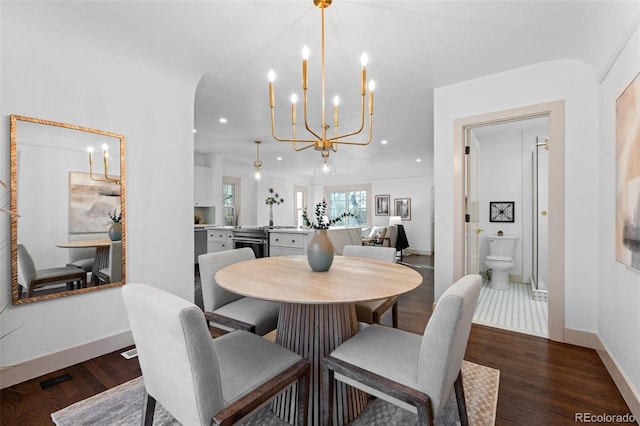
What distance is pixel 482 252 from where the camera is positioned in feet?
15.8

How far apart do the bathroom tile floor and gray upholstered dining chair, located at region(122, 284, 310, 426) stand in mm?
2051

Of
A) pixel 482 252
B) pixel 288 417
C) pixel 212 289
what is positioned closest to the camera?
pixel 288 417

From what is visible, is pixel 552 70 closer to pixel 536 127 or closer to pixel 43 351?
pixel 536 127

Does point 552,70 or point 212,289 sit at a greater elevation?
point 552,70

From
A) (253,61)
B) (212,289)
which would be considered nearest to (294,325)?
(212,289)

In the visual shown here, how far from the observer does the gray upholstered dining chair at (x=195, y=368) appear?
0.95m

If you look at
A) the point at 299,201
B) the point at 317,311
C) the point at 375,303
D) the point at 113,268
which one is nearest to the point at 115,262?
the point at 113,268

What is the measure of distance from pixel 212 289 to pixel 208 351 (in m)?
1.07

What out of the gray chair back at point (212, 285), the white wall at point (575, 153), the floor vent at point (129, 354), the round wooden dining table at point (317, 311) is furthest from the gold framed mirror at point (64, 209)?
the white wall at point (575, 153)

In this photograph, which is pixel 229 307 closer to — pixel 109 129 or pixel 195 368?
pixel 195 368

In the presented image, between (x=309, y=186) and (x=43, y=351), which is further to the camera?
(x=309, y=186)

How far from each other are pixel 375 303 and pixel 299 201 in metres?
7.77

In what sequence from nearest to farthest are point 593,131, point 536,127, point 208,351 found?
point 208,351 < point 593,131 < point 536,127

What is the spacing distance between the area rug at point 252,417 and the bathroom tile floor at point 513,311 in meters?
0.99
